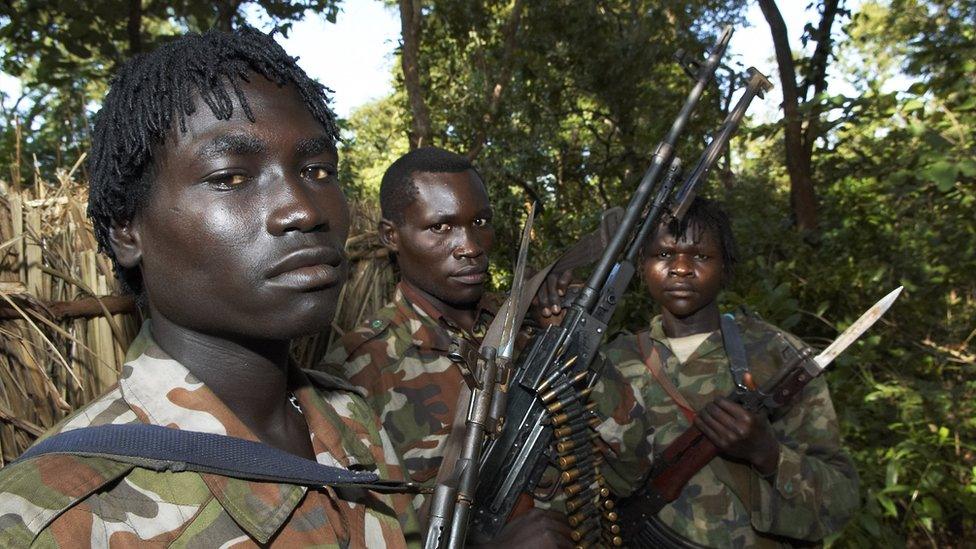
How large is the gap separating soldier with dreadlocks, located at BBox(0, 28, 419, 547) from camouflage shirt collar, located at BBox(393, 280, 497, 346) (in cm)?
127

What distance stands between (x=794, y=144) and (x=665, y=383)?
5208 mm

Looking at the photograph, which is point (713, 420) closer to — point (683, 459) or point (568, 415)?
point (683, 459)

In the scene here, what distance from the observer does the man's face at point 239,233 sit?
1.12 meters

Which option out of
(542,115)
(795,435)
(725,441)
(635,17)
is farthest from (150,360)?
(635,17)

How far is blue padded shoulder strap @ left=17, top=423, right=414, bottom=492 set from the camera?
3.29 feet

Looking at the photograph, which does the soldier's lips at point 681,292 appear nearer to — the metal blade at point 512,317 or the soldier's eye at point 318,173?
the metal blade at point 512,317

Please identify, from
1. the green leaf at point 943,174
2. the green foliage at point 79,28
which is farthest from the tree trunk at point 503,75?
the green leaf at point 943,174

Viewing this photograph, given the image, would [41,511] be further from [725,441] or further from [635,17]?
[635,17]

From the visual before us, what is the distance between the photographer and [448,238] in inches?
103

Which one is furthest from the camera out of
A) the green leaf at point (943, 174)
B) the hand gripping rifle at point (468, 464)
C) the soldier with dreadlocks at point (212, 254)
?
the green leaf at point (943, 174)

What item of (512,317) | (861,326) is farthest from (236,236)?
(861,326)

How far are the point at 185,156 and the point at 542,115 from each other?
8.21 metres

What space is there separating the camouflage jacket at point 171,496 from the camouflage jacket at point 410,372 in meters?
0.88

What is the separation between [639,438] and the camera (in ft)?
9.42
